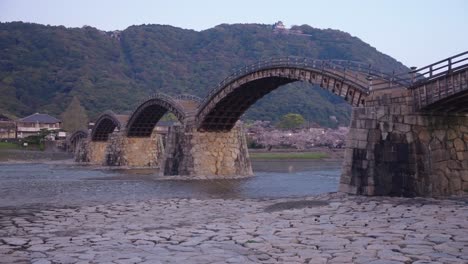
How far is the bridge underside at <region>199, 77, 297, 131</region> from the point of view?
31.9 metres

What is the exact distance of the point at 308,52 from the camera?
538 feet

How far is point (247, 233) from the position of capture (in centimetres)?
1033

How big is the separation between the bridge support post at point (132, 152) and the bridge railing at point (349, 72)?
68.6 feet

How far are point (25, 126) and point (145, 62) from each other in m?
71.0

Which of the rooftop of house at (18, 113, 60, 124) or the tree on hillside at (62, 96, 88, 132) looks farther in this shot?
the tree on hillside at (62, 96, 88, 132)

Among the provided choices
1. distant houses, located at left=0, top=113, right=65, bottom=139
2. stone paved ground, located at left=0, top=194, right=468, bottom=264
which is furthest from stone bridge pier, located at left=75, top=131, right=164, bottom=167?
distant houses, located at left=0, top=113, right=65, bottom=139

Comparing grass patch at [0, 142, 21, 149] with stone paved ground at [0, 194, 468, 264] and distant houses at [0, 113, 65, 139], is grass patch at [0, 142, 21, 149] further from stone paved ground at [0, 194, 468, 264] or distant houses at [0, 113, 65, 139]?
stone paved ground at [0, 194, 468, 264]

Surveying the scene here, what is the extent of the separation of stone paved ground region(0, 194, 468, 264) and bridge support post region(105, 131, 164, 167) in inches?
1380

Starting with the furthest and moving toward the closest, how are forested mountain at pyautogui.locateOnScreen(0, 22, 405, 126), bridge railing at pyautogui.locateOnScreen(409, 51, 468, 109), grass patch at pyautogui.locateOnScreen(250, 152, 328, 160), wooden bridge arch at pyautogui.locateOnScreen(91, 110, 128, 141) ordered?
forested mountain at pyautogui.locateOnScreen(0, 22, 405, 126)
grass patch at pyautogui.locateOnScreen(250, 152, 328, 160)
wooden bridge arch at pyautogui.locateOnScreen(91, 110, 128, 141)
bridge railing at pyautogui.locateOnScreen(409, 51, 468, 109)

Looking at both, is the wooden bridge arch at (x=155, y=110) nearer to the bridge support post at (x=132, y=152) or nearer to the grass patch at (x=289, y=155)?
the bridge support post at (x=132, y=152)

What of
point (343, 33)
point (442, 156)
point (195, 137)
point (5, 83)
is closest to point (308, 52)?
point (343, 33)

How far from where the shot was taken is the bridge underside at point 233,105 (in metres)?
31.9

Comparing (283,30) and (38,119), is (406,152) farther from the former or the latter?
(283,30)

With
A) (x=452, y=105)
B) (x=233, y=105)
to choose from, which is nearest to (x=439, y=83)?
(x=452, y=105)
